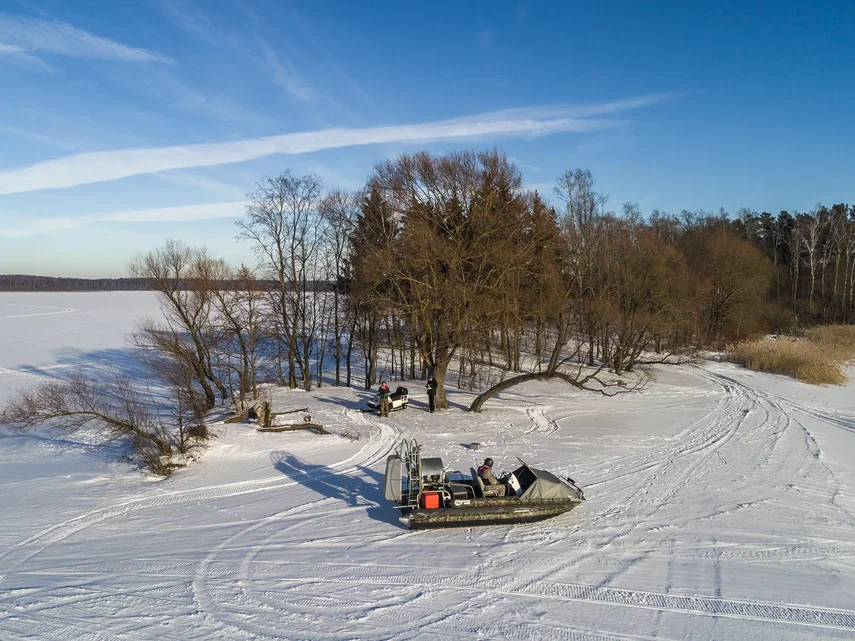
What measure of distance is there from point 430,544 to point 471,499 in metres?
1.22

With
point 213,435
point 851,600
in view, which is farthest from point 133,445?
point 851,600

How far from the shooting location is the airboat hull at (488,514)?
389 inches

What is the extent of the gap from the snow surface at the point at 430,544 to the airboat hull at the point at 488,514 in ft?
0.73

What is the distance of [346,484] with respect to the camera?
12719 millimetres

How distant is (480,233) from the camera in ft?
66.9

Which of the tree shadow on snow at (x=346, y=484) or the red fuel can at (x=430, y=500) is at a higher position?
the red fuel can at (x=430, y=500)

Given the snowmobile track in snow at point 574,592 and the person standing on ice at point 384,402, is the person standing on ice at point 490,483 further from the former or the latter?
the person standing on ice at point 384,402

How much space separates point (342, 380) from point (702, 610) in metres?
25.7

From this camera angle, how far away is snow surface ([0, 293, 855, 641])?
7211 mm

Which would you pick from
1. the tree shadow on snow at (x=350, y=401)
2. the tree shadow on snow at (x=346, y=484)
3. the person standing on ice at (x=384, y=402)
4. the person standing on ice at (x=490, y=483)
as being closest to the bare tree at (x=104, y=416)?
the tree shadow on snow at (x=346, y=484)

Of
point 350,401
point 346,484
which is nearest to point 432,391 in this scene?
point 350,401

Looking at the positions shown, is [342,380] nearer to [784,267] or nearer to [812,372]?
[812,372]

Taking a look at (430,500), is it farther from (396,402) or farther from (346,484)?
(396,402)

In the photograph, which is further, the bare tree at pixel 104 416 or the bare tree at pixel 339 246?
the bare tree at pixel 339 246
